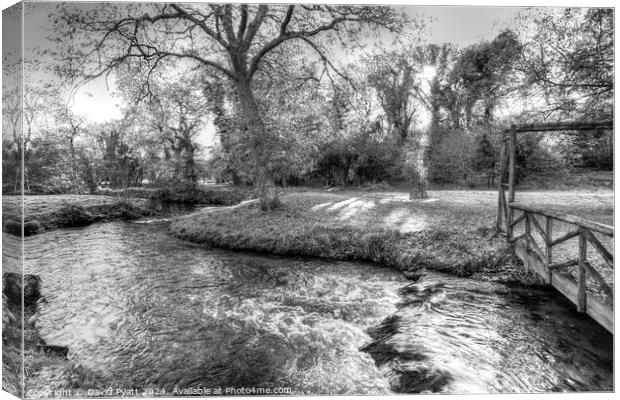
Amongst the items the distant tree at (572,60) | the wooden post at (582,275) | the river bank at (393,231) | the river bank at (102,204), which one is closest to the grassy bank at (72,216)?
the river bank at (102,204)

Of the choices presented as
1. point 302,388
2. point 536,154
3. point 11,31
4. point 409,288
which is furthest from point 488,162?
point 11,31

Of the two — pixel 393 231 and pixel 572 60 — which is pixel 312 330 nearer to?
pixel 393 231

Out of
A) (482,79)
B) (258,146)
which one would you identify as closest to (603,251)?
(482,79)

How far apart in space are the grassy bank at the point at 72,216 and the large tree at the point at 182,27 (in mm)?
2296

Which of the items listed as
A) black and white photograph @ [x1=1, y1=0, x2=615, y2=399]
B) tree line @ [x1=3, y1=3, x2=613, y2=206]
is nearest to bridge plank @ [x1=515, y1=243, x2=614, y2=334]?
black and white photograph @ [x1=1, y1=0, x2=615, y2=399]

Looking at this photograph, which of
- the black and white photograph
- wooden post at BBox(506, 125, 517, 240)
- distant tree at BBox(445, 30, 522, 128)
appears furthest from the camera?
wooden post at BBox(506, 125, 517, 240)

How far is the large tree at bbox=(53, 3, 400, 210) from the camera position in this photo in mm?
4414

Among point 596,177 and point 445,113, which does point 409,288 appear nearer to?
point 596,177

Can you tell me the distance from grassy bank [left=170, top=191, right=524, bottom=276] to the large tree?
386cm

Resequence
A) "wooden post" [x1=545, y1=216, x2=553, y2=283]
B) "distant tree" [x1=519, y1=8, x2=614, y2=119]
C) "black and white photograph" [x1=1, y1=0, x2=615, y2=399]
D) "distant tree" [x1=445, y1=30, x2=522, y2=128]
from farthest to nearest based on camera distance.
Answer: "distant tree" [x1=445, y1=30, x2=522, y2=128]
"wooden post" [x1=545, y1=216, x2=553, y2=283]
"distant tree" [x1=519, y1=8, x2=614, y2=119]
"black and white photograph" [x1=1, y1=0, x2=615, y2=399]

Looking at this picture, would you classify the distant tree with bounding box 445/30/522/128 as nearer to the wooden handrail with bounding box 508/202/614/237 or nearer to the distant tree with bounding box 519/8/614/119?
the distant tree with bounding box 519/8/614/119

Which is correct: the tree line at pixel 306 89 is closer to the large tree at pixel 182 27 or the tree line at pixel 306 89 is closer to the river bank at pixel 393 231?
the large tree at pixel 182 27

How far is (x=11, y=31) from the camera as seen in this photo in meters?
3.49

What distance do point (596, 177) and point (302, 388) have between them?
4593mm
